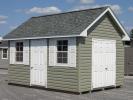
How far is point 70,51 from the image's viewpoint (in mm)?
16016

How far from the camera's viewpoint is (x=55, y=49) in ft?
55.3

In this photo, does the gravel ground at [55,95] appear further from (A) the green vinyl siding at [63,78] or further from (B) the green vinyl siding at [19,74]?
(B) the green vinyl siding at [19,74]

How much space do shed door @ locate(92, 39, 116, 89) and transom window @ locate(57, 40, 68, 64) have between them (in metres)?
1.32

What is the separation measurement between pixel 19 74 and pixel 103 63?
15.8 feet

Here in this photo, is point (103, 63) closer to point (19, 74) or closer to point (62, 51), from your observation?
point (62, 51)

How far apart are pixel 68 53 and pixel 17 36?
411 centimetres

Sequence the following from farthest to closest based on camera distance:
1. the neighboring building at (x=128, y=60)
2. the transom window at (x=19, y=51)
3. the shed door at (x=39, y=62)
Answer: the neighboring building at (x=128, y=60), the transom window at (x=19, y=51), the shed door at (x=39, y=62)

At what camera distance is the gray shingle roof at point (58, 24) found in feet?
53.6

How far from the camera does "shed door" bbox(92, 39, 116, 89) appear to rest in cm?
1666

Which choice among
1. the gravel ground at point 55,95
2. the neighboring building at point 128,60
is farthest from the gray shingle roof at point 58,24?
the neighboring building at point 128,60

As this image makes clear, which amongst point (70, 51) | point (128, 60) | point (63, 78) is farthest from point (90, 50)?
point (128, 60)

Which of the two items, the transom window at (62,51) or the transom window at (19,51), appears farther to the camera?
the transom window at (19,51)

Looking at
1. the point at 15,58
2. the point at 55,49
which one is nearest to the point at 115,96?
the point at 55,49

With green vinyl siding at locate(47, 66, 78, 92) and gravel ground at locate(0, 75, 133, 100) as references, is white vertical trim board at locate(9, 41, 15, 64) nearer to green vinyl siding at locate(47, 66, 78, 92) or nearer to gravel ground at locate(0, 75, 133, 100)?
gravel ground at locate(0, 75, 133, 100)
